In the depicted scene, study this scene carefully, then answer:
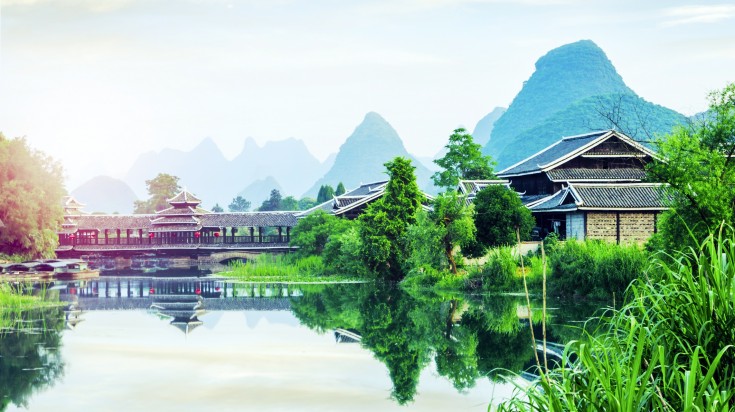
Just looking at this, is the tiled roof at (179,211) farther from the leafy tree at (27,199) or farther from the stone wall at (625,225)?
the stone wall at (625,225)

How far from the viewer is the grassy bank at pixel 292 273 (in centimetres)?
3734

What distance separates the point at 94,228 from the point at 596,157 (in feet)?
119

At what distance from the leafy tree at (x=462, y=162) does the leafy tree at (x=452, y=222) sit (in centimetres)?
2183

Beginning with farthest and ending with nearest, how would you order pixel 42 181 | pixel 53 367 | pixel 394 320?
pixel 42 181, pixel 394 320, pixel 53 367

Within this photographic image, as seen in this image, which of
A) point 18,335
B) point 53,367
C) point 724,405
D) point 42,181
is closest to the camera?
point 724,405

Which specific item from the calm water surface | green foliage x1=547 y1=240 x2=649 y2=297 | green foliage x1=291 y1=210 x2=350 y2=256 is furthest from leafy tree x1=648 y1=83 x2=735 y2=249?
green foliage x1=291 y1=210 x2=350 y2=256

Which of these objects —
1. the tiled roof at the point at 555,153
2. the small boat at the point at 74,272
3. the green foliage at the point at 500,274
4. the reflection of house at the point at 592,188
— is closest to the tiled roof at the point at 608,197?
the reflection of house at the point at 592,188

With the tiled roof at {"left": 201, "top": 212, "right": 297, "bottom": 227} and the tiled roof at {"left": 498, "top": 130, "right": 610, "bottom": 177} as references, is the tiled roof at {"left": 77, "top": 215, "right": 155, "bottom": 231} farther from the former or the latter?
the tiled roof at {"left": 498, "top": 130, "right": 610, "bottom": 177}

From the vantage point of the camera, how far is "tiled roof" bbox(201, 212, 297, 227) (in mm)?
57206

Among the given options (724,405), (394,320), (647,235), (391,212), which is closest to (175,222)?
(391,212)

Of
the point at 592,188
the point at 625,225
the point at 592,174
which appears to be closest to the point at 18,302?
the point at 592,188

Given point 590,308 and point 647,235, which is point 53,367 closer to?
point 590,308

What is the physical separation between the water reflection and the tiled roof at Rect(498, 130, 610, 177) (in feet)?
45.6

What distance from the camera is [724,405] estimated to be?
5.92m
